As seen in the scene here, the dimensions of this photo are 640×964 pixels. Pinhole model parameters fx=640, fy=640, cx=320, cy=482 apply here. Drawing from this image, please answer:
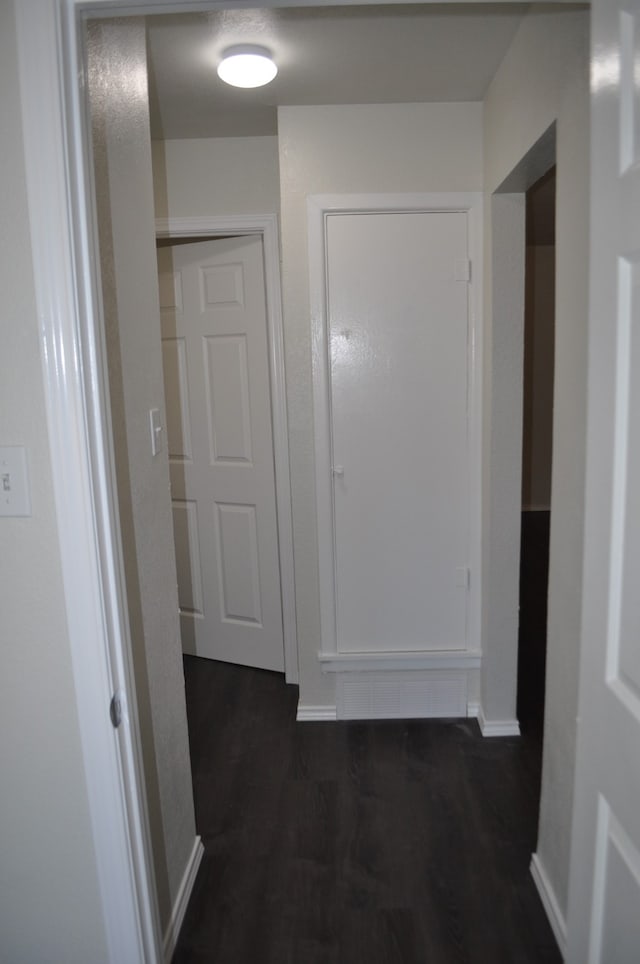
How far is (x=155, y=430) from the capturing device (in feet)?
5.16

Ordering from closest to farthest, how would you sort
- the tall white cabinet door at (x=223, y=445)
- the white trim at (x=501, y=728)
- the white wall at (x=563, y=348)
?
the white wall at (x=563, y=348) → the white trim at (x=501, y=728) → the tall white cabinet door at (x=223, y=445)

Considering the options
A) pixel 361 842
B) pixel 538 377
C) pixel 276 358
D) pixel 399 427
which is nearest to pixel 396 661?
pixel 361 842

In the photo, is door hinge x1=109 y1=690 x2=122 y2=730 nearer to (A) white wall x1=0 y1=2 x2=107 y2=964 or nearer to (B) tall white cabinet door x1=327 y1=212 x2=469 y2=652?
(A) white wall x1=0 y1=2 x2=107 y2=964

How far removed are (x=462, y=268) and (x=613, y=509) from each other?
1.69 meters

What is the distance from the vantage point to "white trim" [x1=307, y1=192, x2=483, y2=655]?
7.69 ft

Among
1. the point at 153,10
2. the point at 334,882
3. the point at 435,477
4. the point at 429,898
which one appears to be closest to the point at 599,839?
the point at 429,898

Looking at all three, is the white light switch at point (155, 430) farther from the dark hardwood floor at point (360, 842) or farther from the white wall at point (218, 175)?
the white wall at point (218, 175)

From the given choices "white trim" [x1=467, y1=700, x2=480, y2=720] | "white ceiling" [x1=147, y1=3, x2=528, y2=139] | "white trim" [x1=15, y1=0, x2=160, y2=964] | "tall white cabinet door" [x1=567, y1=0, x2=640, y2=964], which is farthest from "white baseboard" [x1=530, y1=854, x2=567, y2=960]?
"white ceiling" [x1=147, y1=3, x2=528, y2=139]

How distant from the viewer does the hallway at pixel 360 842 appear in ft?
5.32

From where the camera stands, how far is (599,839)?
1.00 m

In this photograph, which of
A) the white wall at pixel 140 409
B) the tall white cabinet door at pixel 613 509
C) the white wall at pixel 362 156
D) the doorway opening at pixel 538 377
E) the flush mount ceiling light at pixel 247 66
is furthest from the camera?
the doorway opening at pixel 538 377

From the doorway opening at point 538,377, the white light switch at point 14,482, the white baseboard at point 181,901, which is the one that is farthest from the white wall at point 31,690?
the doorway opening at point 538,377

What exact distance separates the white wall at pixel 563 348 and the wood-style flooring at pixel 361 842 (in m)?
0.21

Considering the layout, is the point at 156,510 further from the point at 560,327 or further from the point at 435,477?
the point at 435,477
